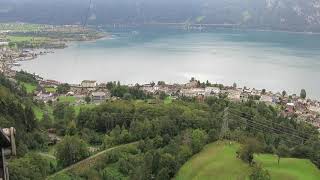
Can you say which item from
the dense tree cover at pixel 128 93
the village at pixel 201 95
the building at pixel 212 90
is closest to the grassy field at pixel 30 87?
the village at pixel 201 95

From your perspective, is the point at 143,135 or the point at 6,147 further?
the point at 143,135

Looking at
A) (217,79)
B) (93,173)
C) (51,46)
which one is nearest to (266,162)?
(93,173)

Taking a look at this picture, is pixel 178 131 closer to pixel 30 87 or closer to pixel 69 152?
pixel 69 152

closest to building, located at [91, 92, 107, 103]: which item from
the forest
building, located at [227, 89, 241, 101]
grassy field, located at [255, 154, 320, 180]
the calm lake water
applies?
the forest

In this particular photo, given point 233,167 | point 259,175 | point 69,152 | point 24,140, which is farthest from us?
point 24,140

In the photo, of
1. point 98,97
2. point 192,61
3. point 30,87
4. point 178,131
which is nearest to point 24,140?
point 178,131

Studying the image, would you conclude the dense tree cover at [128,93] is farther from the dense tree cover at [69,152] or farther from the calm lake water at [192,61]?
the dense tree cover at [69,152]

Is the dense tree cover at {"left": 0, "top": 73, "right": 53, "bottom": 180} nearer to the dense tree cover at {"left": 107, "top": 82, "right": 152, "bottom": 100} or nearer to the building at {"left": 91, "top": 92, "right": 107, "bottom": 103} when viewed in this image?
the building at {"left": 91, "top": 92, "right": 107, "bottom": 103}
